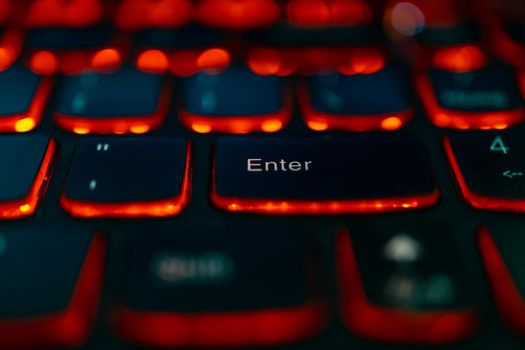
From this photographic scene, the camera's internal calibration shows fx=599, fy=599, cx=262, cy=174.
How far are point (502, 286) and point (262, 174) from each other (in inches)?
6.2

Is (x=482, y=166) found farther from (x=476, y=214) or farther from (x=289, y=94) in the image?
(x=289, y=94)

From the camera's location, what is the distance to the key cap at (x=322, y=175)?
37 centimetres

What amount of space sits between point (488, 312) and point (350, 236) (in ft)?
0.28

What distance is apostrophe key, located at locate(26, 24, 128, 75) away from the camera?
0.49m

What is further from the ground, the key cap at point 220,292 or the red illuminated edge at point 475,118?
the red illuminated edge at point 475,118

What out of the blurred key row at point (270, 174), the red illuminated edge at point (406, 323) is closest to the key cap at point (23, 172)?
the blurred key row at point (270, 174)

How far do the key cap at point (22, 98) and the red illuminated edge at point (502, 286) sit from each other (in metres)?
0.32

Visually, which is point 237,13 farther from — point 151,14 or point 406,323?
point 406,323

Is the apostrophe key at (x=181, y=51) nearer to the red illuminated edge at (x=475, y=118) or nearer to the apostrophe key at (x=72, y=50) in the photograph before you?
the apostrophe key at (x=72, y=50)

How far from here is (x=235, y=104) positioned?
0.45m

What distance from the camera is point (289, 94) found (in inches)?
18.1

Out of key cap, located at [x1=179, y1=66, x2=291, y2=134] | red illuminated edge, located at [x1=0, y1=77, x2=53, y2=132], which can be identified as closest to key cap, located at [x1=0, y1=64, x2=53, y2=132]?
red illuminated edge, located at [x1=0, y1=77, x2=53, y2=132]

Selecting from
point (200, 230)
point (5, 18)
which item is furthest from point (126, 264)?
point (5, 18)

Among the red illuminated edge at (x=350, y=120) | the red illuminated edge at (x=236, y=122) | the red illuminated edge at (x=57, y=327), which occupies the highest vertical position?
the red illuminated edge at (x=350, y=120)
